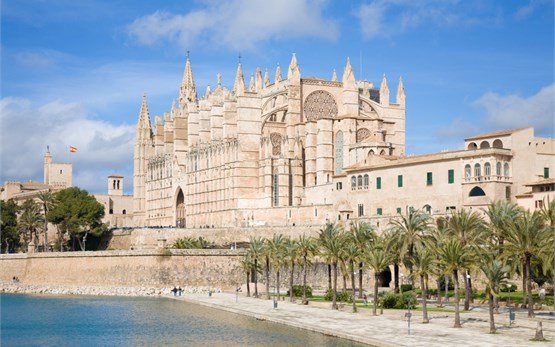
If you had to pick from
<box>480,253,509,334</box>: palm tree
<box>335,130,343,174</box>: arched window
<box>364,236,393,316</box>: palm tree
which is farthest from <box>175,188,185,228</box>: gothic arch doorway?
<box>480,253,509,334</box>: palm tree

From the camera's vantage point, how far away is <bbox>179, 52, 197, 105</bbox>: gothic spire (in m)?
114

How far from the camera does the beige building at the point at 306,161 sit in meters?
63.6

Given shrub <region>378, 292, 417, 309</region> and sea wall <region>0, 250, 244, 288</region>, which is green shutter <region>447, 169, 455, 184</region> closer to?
shrub <region>378, 292, 417, 309</region>

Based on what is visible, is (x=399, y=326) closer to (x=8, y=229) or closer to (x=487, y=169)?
(x=487, y=169)

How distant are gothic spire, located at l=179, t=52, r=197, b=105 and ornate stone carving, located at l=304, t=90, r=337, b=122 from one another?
1035 inches

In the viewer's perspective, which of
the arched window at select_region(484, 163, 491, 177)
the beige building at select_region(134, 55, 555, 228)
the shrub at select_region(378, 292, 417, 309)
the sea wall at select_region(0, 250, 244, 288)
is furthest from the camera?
the sea wall at select_region(0, 250, 244, 288)

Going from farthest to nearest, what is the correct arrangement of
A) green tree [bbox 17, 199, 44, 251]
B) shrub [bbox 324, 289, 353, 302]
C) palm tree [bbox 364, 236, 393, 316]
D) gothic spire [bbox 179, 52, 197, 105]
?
1. gothic spire [bbox 179, 52, 197, 105]
2. green tree [bbox 17, 199, 44, 251]
3. shrub [bbox 324, 289, 353, 302]
4. palm tree [bbox 364, 236, 393, 316]

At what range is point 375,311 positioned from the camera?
48.9m

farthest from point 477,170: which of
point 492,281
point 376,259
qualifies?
point 492,281

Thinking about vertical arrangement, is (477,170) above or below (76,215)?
above

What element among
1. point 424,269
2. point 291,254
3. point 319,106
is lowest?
point 424,269

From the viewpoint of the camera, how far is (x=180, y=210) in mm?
104812

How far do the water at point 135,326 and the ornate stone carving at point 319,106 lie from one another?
29962mm

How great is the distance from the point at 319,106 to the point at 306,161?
8.20 metres
